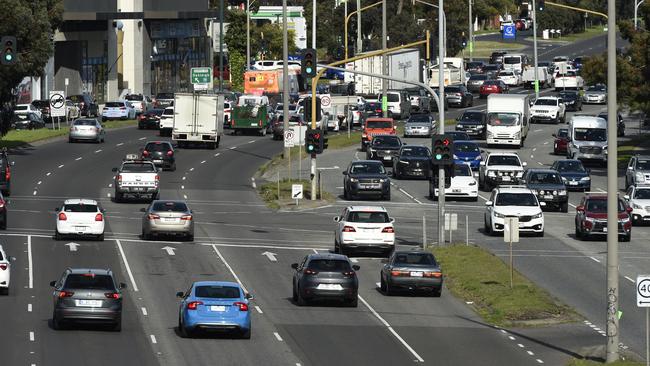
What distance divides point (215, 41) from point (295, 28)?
21.3 m

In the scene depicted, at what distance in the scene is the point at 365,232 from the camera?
48.8 metres

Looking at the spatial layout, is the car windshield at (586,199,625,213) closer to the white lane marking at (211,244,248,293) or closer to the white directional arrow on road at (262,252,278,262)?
the white directional arrow on road at (262,252,278,262)

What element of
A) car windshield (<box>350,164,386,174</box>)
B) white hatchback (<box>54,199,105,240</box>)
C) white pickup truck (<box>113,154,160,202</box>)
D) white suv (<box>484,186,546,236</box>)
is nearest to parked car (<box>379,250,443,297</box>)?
white suv (<box>484,186,546,236</box>)

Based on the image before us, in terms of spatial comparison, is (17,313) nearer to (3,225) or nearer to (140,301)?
(140,301)

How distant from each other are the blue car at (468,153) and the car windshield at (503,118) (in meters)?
9.34

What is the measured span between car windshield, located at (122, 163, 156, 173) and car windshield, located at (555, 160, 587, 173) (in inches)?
738

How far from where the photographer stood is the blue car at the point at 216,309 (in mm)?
33438

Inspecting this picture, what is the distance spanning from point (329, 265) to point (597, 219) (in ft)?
54.0

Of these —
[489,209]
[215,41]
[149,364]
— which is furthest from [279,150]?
[215,41]

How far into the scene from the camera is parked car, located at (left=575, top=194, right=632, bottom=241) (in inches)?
2078

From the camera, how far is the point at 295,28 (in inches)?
6683

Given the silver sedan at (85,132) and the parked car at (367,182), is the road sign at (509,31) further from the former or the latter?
the parked car at (367,182)

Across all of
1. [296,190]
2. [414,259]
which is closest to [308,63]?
[296,190]

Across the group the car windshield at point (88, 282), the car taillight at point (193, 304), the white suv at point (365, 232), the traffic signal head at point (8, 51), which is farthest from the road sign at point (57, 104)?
the car taillight at point (193, 304)
